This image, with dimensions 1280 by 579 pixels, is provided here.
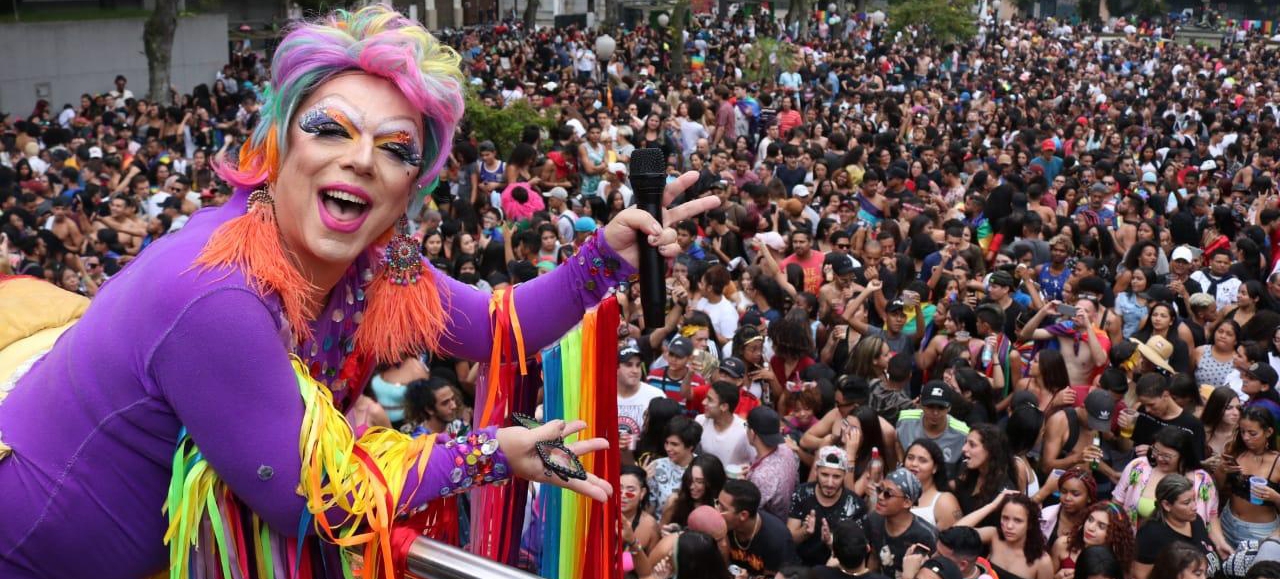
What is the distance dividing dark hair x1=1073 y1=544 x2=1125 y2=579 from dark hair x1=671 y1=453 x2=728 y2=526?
149cm

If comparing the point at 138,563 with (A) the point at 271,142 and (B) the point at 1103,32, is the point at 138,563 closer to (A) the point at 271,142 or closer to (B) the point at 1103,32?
(A) the point at 271,142

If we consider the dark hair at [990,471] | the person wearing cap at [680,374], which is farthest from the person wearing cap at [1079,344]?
the person wearing cap at [680,374]

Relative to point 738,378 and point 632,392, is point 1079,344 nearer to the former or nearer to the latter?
point 738,378

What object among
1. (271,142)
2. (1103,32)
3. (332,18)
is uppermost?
(332,18)

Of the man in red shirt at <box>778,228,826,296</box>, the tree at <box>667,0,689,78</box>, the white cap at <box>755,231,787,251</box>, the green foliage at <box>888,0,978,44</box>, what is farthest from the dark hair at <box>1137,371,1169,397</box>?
the green foliage at <box>888,0,978,44</box>

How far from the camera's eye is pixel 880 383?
7.08 meters

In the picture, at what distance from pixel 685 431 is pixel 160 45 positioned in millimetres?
15593

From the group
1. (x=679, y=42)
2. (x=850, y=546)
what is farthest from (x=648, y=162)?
(x=679, y=42)

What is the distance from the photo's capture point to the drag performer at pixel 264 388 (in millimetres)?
2168

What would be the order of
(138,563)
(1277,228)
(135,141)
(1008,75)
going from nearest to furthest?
(138,563)
(1277,228)
(135,141)
(1008,75)

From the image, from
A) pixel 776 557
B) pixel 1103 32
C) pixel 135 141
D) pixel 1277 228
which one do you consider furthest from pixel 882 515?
pixel 1103 32

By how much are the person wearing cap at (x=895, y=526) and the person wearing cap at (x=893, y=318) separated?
225 centimetres

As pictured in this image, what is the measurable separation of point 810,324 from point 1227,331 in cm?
246

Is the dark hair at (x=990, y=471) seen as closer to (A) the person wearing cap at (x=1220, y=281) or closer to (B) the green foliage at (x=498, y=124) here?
(A) the person wearing cap at (x=1220, y=281)
